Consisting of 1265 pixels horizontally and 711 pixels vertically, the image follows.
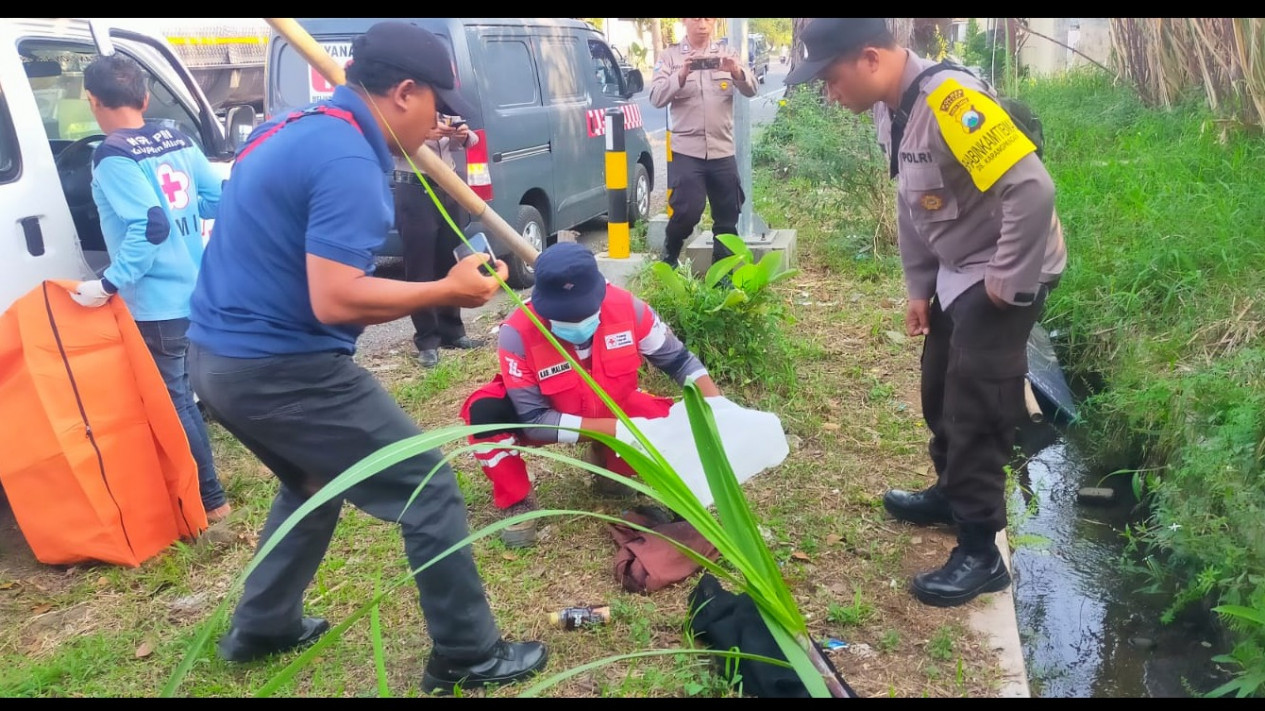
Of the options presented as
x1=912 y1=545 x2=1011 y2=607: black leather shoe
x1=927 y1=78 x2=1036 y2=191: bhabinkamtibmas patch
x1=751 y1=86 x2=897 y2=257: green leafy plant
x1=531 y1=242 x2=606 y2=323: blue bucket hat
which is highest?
x1=927 y1=78 x2=1036 y2=191: bhabinkamtibmas patch

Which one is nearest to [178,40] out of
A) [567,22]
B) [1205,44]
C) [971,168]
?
[567,22]

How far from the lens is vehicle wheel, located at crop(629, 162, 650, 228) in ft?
27.2

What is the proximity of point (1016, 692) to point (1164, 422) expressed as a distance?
76.6 inches

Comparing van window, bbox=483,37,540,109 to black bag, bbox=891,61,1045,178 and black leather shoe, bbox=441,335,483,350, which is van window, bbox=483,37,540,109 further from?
black bag, bbox=891,61,1045,178

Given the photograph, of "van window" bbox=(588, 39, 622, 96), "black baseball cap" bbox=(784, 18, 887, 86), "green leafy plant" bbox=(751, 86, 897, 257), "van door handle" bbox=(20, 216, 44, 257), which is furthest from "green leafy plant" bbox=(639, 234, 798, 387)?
"van window" bbox=(588, 39, 622, 96)

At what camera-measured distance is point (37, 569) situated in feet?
11.1

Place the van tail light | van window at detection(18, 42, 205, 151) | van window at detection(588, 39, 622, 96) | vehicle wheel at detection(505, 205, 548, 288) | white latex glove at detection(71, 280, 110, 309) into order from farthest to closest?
van window at detection(588, 39, 622, 96)
vehicle wheel at detection(505, 205, 548, 288)
the van tail light
van window at detection(18, 42, 205, 151)
white latex glove at detection(71, 280, 110, 309)

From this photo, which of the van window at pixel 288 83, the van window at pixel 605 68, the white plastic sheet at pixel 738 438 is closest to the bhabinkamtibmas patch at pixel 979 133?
the white plastic sheet at pixel 738 438

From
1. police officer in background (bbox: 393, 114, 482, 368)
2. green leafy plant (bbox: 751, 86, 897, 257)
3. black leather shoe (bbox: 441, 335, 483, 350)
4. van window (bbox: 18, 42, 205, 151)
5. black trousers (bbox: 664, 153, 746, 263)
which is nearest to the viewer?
van window (bbox: 18, 42, 205, 151)

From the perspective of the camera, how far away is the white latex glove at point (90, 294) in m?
3.16

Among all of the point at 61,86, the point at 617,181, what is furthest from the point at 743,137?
the point at 61,86

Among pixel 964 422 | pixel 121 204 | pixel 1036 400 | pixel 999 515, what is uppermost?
pixel 121 204

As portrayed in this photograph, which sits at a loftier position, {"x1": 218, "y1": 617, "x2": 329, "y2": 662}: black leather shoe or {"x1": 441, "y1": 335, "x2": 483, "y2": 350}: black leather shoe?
{"x1": 218, "y1": 617, "x2": 329, "y2": 662}: black leather shoe

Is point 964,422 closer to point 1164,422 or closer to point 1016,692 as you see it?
point 1016,692
